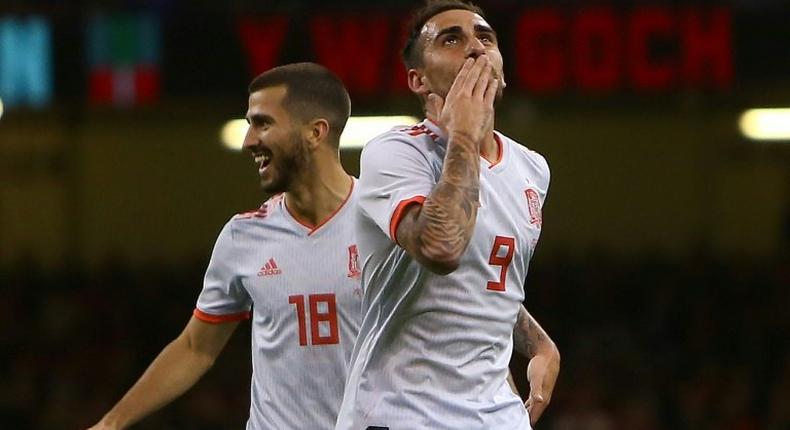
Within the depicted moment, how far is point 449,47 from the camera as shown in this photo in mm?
3658

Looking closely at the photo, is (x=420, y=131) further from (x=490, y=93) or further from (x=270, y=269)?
(x=270, y=269)

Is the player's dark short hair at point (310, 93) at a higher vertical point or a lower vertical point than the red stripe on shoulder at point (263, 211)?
higher

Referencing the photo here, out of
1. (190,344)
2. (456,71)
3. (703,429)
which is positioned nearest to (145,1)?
(703,429)

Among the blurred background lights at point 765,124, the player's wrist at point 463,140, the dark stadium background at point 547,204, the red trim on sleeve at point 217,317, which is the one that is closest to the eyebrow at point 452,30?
Answer: the player's wrist at point 463,140

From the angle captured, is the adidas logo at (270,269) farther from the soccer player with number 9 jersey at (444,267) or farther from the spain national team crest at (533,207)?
the spain national team crest at (533,207)

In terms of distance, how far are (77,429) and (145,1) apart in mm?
3302

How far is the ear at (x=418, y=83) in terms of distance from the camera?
12.1ft

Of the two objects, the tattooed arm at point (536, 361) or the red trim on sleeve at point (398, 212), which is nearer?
the red trim on sleeve at point (398, 212)

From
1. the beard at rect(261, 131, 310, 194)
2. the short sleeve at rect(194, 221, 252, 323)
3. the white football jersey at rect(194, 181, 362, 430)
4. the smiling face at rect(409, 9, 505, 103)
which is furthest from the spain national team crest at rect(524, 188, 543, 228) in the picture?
the short sleeve at rect(194, 221, 252, 323)

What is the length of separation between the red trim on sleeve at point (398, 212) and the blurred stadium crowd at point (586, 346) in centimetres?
732

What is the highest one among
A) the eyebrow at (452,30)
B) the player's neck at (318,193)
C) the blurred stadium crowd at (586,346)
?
the eyebrow at (452,30)

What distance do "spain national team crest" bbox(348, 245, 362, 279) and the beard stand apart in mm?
281

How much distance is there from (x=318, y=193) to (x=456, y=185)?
142 cm

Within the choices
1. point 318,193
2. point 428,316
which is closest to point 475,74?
point 428,316
